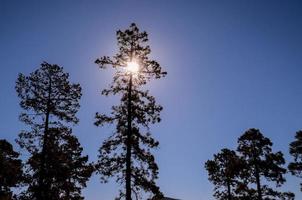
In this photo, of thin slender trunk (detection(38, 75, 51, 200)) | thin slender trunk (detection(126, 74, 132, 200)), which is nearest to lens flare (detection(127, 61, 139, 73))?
thin slender trunk (detection(126, 74, 132, 200))

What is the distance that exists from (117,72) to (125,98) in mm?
2093

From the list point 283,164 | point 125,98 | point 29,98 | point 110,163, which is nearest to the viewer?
point 110,163

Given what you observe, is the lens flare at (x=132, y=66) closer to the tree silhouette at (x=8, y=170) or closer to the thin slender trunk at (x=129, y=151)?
the thin slender trunk at (x=129, y=151)

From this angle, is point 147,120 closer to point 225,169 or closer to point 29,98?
point 29,98

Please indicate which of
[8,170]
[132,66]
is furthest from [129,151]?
[8,170]

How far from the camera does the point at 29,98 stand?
80.1 feet

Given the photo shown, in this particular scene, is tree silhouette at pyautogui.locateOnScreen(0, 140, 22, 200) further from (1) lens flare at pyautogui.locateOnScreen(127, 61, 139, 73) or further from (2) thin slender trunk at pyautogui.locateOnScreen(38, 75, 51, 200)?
(1) lens flare at pyautogui.locateOnScreen(127, 61, 139, 73)

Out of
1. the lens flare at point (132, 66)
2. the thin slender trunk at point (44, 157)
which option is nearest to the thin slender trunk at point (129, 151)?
the lens flare at point (132, 66)

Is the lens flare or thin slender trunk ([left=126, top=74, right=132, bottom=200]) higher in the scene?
the lens flare

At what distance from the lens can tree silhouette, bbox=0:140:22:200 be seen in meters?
26.3

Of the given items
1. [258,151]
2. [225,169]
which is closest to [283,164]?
[258,151]

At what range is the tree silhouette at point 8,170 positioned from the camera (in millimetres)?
26328

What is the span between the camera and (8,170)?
91.1 feet

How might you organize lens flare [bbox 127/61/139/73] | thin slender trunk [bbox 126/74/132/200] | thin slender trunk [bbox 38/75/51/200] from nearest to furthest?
thin slender trunk [bbox 126/74/132/200] < thin slender trunk [bbox 38/75/51/200] < lens flare [bbox 127/61/139/73]
